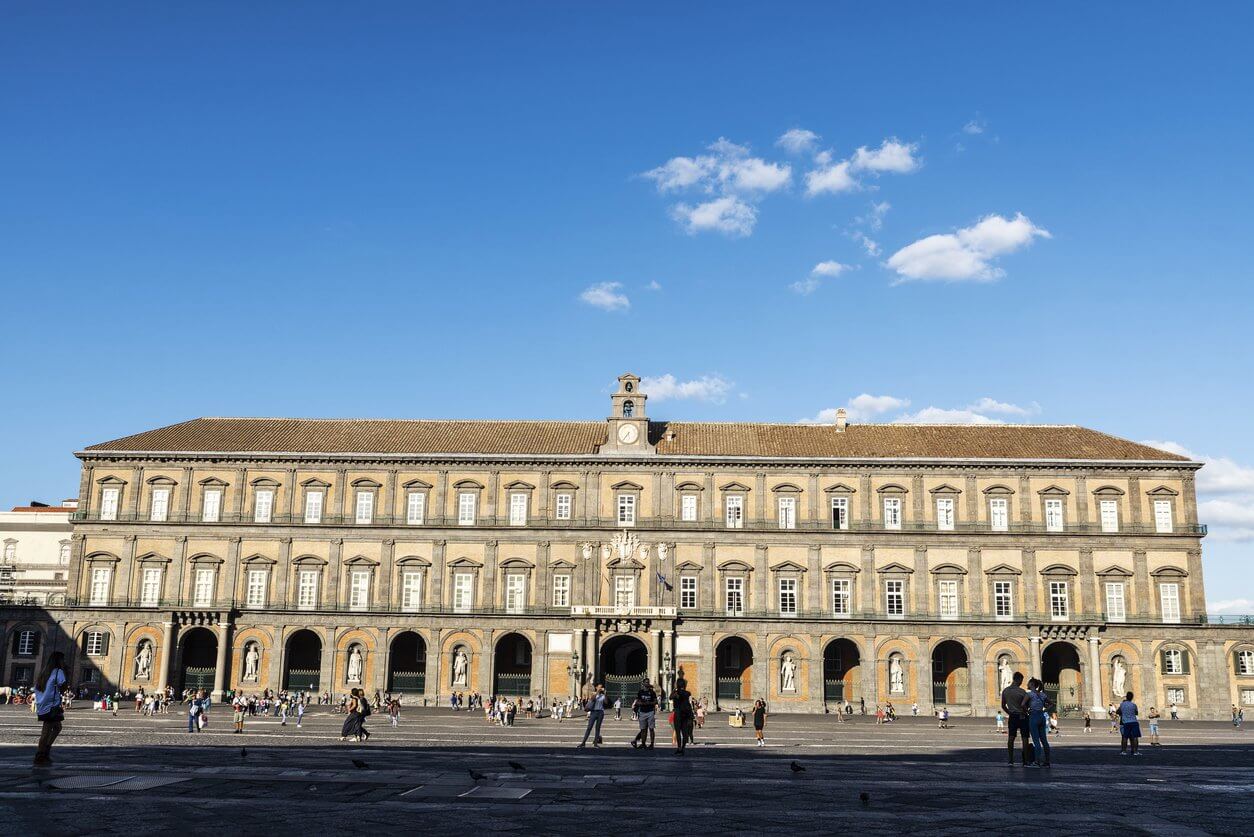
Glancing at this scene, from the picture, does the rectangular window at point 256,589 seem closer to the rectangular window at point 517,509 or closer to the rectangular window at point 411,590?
the rectangular window at point 411,590

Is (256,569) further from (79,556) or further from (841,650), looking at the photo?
(841,650)

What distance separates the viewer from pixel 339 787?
54.1 feet

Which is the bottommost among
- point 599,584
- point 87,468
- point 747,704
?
point 747,704

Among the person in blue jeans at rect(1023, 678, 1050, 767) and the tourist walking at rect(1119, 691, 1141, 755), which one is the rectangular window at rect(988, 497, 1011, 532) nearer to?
the tourist walking at rect(1119, 691, 1141, 755)

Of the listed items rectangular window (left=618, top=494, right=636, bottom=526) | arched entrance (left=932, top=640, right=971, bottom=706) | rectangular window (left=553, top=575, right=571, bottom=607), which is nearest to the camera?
arched entrance (left=932, top=640, right=971, bottom=706)

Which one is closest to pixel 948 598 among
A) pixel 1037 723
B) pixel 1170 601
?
pixel 1170 601

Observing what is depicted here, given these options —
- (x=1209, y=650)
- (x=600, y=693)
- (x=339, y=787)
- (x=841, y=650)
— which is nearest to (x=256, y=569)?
(x=841, y=650)

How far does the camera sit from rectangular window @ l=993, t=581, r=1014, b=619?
5966 cm

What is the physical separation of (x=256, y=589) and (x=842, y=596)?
3331 centimetres

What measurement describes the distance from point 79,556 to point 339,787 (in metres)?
53.8

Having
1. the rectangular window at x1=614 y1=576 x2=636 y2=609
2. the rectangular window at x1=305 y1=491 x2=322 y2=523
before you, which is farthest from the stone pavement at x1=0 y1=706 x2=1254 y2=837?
the rectangular window at x1=305 y1=491 x2=322 y2=523

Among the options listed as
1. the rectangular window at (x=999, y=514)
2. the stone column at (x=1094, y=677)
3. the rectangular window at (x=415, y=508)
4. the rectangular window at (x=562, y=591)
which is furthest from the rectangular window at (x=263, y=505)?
the stone column at (x=1094, y=677)

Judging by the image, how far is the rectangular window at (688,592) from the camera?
60.6 meters

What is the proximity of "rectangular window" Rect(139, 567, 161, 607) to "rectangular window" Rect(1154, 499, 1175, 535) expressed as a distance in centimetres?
5659
